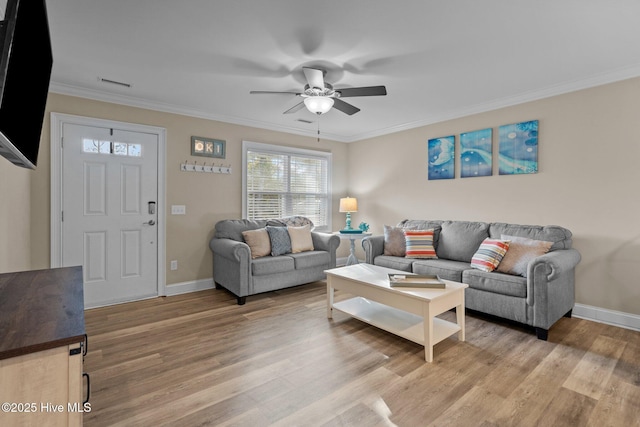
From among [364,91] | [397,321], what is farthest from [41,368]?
[364,91]

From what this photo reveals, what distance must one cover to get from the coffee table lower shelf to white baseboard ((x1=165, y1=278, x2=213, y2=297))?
2.03 m

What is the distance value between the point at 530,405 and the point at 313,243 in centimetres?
314

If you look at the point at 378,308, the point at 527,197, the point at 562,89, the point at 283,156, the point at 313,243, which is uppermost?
the point at 562,89

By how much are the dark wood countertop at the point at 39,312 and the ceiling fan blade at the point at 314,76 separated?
2.23 m

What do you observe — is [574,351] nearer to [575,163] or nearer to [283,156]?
[575,163]

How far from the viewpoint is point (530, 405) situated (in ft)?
6.09

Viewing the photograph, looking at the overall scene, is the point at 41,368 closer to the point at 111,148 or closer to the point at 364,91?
the point at 364,91

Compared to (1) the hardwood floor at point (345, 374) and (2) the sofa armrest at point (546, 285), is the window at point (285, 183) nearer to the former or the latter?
(1) the hardwood floor at point (345, 374)

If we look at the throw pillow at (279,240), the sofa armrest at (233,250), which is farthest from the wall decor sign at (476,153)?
the sofa armrest at (233,250)

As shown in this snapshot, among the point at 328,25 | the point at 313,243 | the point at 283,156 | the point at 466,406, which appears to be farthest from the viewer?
the point at 283,156

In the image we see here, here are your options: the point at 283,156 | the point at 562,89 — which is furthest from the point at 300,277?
the point at 562,89

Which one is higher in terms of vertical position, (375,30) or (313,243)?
(375,30)

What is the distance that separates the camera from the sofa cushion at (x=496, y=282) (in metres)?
2.83

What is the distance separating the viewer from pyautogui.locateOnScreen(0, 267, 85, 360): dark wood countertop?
0.94 m
